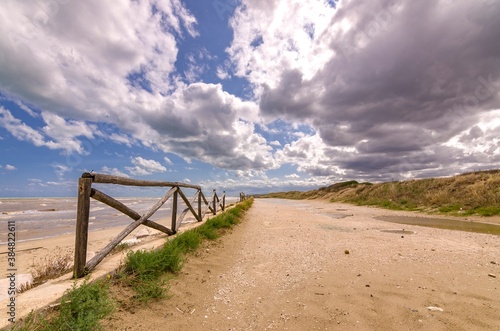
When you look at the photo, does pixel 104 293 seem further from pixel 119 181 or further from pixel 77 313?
pixel 119 181

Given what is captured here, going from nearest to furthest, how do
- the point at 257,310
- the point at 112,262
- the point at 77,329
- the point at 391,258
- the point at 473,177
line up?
the point at 77,329, the point at 257,310, the point at 112,262, the point at 391,258, the point at 473,177

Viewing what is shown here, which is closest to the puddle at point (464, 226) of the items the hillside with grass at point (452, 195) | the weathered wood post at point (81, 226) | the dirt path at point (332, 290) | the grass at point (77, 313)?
the hillside with grass at point (452, 195)

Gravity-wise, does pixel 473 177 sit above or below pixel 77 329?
above

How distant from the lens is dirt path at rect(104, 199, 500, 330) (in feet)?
9.83

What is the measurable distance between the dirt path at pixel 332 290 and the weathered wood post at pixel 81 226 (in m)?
1.13

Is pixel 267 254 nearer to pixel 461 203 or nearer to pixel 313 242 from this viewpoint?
pixel 313 242

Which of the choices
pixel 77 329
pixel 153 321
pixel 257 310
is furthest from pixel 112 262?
pixel 257 310

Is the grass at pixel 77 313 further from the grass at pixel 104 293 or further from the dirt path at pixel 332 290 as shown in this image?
the dirt path at pixel 332 290

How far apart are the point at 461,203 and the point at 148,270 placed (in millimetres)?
19538

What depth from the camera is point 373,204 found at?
958 inches

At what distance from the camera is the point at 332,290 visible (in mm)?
3863

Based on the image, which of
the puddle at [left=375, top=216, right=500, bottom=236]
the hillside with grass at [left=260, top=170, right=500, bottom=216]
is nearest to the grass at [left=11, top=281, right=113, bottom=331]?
the puddle at [left=375, top=216, right=500, bottom=236]

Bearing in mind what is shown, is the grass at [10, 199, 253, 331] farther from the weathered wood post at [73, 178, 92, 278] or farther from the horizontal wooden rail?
the horizontal wooden rail

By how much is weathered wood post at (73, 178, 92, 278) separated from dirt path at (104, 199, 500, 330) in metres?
1.13
